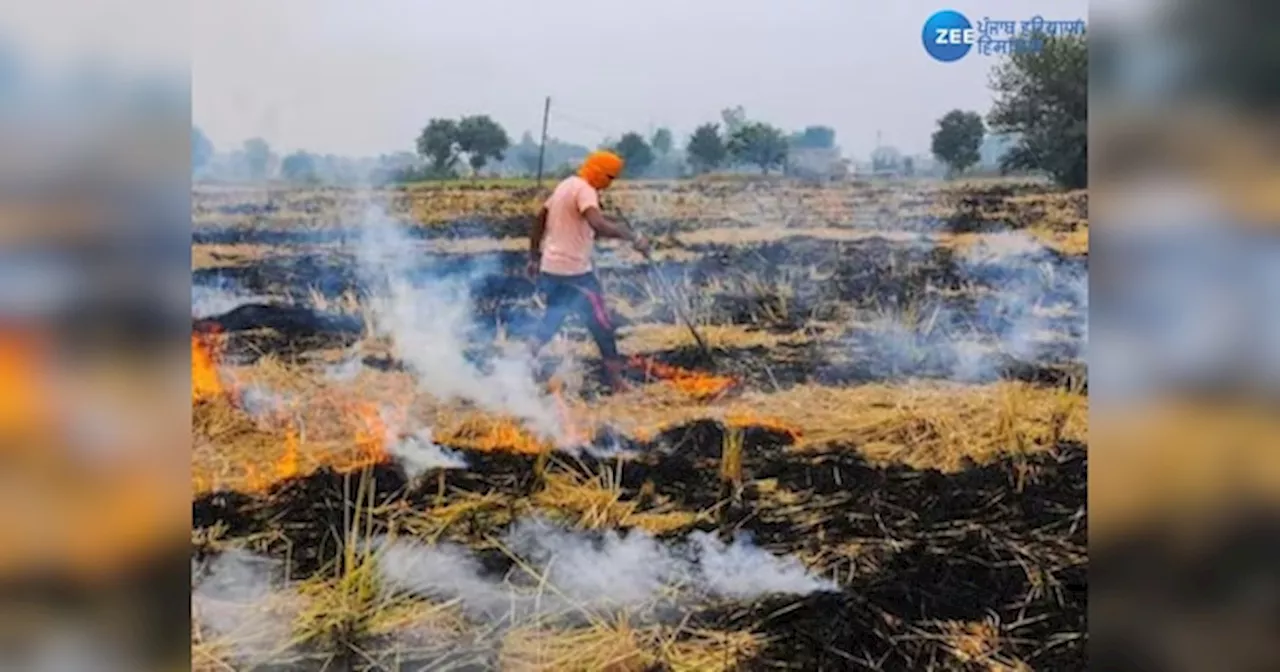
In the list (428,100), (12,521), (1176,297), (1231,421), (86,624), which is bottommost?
(86,624)

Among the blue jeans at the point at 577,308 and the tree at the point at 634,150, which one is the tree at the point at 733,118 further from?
the blue jeans at the point at 577,308

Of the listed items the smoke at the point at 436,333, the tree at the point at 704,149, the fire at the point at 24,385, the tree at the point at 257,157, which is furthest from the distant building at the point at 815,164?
the fire at the point at 24,385

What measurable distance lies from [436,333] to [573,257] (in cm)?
24

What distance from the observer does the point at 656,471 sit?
5.91 feet

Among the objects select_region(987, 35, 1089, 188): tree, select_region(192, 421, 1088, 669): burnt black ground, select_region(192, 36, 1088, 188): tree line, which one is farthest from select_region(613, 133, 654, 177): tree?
select_region(987, 35, 1089, 188): tree

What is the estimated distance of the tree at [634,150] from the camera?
178 centimetres

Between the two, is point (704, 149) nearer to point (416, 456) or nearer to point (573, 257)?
point (573, 257)

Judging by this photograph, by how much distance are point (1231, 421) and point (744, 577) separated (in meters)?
0.77

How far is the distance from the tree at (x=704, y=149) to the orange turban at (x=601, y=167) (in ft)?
0.36

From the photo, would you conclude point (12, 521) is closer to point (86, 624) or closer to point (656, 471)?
point (86, 624)

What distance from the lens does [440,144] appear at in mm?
1761

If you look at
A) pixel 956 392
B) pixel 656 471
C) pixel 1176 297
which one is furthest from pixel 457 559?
pixel 1176 297

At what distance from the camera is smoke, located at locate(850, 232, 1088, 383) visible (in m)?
1.82

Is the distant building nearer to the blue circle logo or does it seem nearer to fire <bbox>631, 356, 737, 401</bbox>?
the blue circle logo
